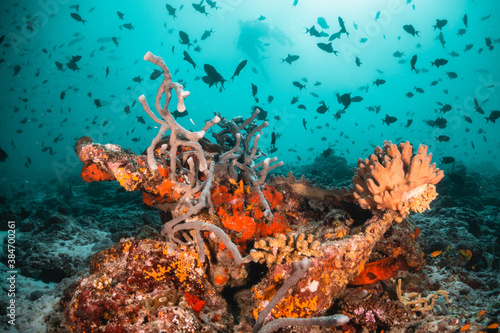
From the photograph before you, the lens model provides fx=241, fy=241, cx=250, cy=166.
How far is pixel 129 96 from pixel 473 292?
125318 mm

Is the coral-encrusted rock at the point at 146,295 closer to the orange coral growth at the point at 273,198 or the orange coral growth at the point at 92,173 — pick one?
the orange coral growth at the point at 92,173

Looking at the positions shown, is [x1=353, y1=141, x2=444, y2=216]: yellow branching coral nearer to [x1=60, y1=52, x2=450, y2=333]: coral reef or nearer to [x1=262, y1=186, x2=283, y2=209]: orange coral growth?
[x1=60, y1=52, x2=450, y2=333]: coral reef

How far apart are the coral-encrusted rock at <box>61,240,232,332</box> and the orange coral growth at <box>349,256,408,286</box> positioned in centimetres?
163

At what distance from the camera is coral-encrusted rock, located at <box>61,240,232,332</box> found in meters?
2.12

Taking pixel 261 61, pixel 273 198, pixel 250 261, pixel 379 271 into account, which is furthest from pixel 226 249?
pixel 261 61

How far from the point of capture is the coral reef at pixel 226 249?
2.23 meters

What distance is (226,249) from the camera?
3141 millimetres

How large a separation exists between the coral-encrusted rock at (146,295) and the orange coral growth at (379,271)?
64.1 inches

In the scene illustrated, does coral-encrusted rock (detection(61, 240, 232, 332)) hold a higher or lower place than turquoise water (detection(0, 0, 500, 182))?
lower

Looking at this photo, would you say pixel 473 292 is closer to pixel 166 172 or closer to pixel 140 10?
pixel 166 172

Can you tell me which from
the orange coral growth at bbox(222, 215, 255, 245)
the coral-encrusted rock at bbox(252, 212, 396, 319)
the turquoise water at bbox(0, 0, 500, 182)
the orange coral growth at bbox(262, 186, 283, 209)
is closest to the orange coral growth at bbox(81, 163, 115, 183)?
the orange coral growth at bbox(222, 215, 255, 245)

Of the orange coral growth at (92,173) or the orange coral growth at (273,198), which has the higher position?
the orange coral growth at (92,173)

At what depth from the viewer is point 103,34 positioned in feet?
297

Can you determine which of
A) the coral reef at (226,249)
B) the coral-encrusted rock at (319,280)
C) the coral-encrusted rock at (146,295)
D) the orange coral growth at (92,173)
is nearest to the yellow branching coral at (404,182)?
the coral reef at (226,249)
